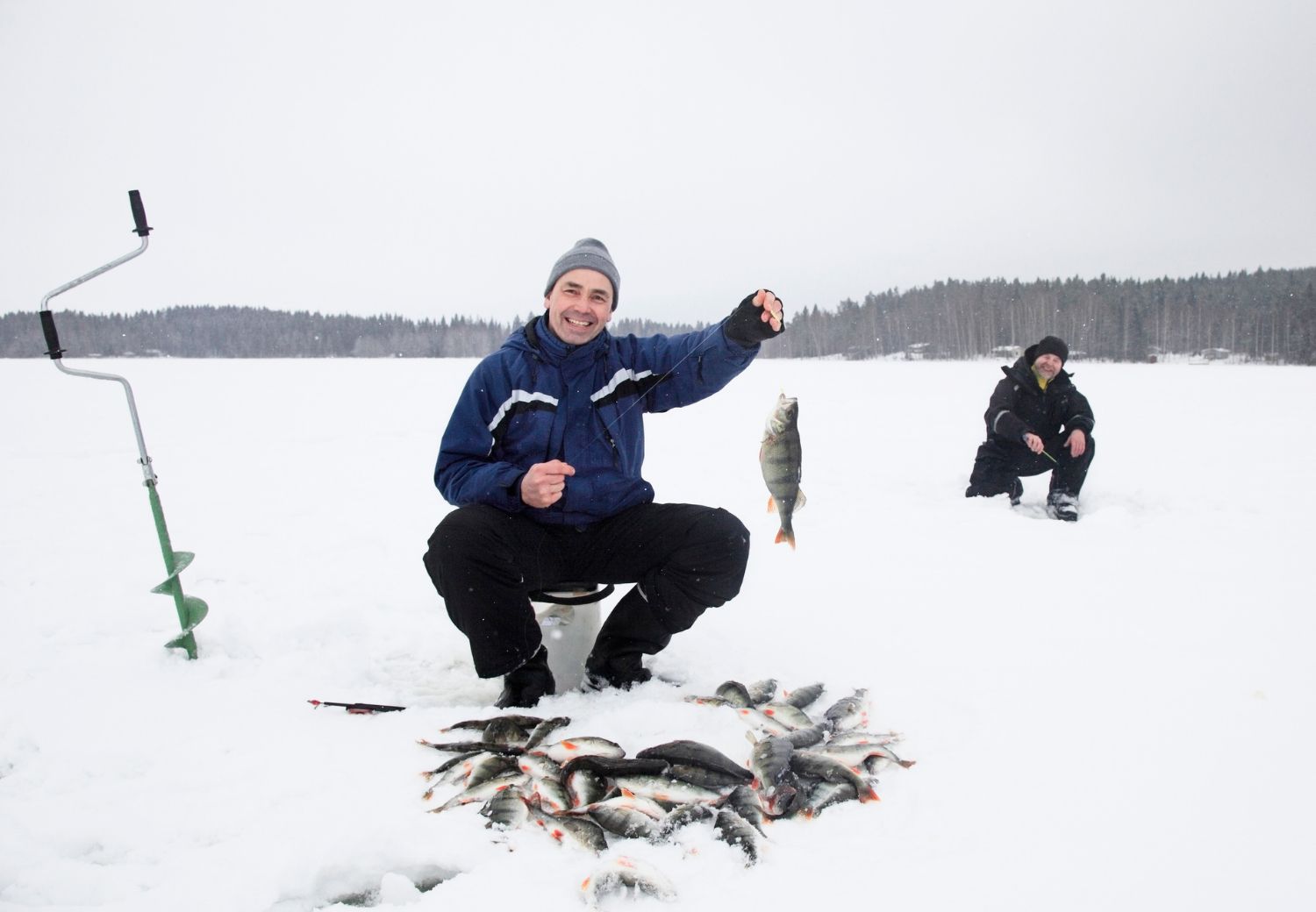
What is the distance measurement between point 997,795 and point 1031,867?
342mm

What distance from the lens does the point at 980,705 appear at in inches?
115

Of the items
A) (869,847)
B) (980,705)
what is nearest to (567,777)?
(869,847)

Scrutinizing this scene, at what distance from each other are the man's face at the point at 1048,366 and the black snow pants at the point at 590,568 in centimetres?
→ 512

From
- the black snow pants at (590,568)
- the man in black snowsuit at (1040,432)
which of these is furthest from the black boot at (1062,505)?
the black snow pants at (590,568)

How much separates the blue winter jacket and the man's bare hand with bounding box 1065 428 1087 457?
454 cm

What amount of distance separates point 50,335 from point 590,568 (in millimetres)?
2804

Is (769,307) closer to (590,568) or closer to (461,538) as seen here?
Answer: (590,568)

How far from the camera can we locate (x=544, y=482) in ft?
9.58

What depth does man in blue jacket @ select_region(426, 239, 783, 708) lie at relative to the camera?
2.97m

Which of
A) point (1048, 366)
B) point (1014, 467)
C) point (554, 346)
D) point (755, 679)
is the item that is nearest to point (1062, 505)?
point (1014, 467)

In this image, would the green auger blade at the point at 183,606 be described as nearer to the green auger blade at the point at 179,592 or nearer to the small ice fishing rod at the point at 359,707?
the green auger blade at the point at 179,592

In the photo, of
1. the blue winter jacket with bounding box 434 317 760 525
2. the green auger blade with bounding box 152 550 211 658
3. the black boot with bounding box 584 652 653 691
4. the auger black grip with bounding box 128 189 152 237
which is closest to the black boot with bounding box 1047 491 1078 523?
the blue winter jacket with bounding box 434 317 760 525

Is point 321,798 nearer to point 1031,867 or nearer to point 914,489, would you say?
point 1031,867

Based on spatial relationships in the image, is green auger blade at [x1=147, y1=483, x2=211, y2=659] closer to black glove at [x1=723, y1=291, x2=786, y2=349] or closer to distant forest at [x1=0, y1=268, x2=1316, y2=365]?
black glove at [x1=723, y1=291, x2=786, y2=349]
